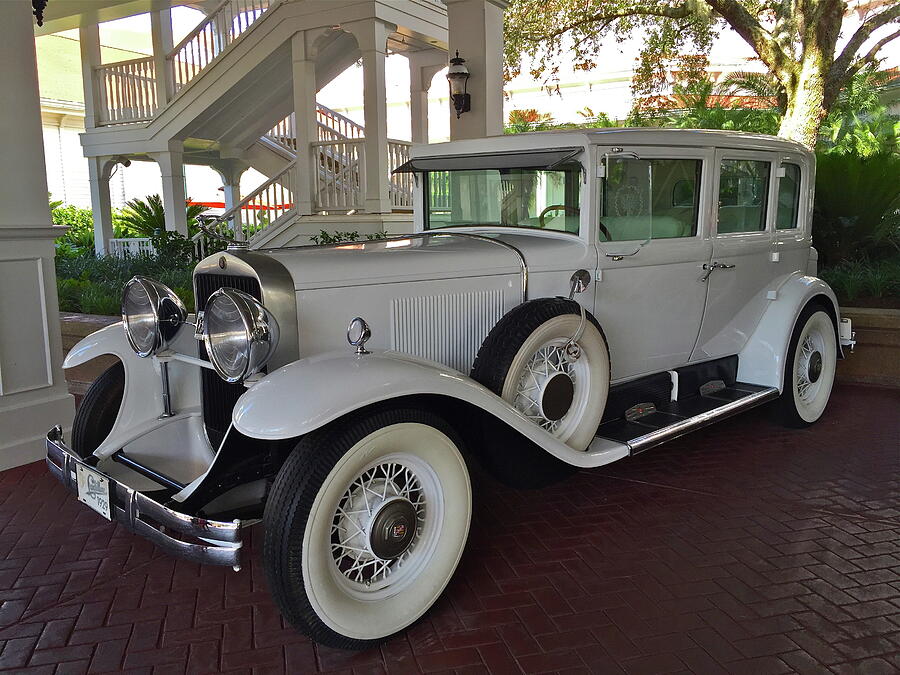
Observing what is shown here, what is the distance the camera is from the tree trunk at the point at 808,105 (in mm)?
8906

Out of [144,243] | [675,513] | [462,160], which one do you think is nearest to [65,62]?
[144,243]

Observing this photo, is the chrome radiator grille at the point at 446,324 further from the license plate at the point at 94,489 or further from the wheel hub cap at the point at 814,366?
the wheel hub cap at the point at 814,366

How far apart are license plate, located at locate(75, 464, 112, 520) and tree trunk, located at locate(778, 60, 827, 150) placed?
890 cm

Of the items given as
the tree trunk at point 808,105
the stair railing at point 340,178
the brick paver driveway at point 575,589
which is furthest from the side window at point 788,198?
the stair railing at point 340,178

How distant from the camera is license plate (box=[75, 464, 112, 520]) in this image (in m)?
2.71

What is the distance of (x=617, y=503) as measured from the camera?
3.87 metres

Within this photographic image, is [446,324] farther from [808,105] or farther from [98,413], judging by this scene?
[808,105]

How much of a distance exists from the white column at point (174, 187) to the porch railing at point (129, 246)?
0.56 m

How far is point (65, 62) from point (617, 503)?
2566cm

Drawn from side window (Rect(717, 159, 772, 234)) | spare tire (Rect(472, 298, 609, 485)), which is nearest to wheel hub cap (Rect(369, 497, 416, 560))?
spare tire (Rect(472, 298, 609, 485))

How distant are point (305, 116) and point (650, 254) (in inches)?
298

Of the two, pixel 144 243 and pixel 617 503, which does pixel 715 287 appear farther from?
pixel 144 243

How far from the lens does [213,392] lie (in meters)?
3.34

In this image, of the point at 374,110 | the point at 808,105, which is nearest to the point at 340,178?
the point at 374,110
